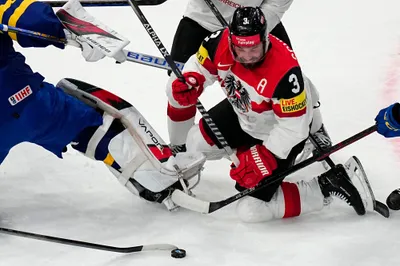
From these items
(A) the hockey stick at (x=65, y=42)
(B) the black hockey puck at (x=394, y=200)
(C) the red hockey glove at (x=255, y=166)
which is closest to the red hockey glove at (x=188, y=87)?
(A) the hockey stick at (x=65, y=42)

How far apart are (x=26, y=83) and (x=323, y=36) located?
2392mm

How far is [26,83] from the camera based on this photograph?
2.45 meters

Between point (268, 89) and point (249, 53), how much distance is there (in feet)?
0.48

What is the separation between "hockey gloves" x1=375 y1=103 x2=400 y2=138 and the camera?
2.32 metres

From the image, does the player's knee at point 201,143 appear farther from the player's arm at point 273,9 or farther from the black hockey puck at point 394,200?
the black hockey puck at point 394,200

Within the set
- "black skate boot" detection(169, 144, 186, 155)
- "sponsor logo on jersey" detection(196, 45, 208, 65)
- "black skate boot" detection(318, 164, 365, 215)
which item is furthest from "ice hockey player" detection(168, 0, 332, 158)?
"sponsor logo on jersey" detection(196, 45, 208, 65)

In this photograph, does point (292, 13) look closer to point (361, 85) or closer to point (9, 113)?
point (361, 85)

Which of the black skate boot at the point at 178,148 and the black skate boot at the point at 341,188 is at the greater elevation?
the black skate boot at the point at 178,148

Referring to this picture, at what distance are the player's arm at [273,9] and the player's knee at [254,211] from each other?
0.69m

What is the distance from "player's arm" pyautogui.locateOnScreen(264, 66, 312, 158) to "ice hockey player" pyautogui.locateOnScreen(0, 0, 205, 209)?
1.18 ft

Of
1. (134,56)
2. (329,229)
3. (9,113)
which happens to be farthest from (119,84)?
(329,229)

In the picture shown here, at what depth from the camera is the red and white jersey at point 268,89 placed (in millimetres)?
2354

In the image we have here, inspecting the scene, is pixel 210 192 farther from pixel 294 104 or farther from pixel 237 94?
pixel 294 104

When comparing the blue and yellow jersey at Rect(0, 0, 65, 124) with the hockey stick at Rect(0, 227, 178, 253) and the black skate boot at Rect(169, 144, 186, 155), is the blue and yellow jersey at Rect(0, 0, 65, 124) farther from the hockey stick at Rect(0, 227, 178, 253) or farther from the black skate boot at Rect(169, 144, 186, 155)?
the black skate boot at Rect(169, 144, 186, 155)
